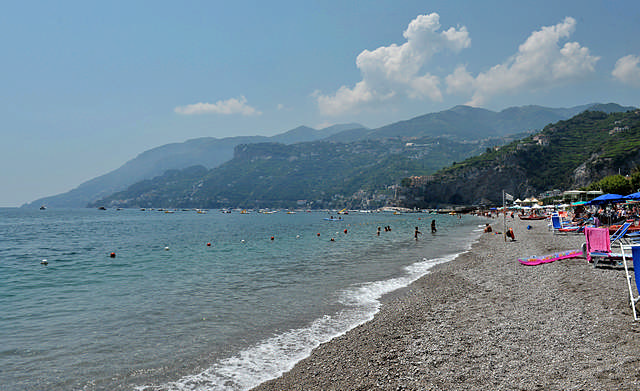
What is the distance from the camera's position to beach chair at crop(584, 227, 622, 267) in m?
13.5

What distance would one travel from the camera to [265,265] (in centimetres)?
2414

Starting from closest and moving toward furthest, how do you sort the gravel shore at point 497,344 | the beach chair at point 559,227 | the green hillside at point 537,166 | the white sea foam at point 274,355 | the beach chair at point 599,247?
the gravel shore at point 497,344, the white sea foam at point 274,355, the beach chair at point 599,247, the beach chair at point 559,227, the green hillside at point 537,166

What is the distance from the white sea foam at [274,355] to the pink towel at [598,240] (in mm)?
8984

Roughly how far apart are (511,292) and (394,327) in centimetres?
492

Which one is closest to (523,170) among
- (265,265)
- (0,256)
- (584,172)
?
(584,172)

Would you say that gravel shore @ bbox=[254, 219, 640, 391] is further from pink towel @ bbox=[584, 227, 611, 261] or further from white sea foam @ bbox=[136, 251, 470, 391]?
pink towel @ bbox=[584, 227, 611, 261]

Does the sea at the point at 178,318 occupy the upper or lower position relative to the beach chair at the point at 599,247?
lower

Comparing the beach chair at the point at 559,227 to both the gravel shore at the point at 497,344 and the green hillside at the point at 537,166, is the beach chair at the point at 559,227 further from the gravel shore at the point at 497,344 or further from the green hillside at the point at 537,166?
the green hillside at the point at 537,166

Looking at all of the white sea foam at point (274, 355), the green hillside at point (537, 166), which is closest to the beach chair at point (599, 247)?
the white sea foam at point (274, 355)

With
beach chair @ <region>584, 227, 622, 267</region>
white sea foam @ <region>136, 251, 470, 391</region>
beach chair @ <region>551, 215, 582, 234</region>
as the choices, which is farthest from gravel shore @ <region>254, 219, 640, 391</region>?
beach chair @ <region>551, 215, 582, 234</region>

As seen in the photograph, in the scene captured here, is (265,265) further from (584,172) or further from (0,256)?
(584,172)

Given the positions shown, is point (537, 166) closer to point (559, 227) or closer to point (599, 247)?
point (559, 227)

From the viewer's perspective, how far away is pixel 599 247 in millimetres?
14172

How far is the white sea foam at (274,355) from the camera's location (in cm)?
750
